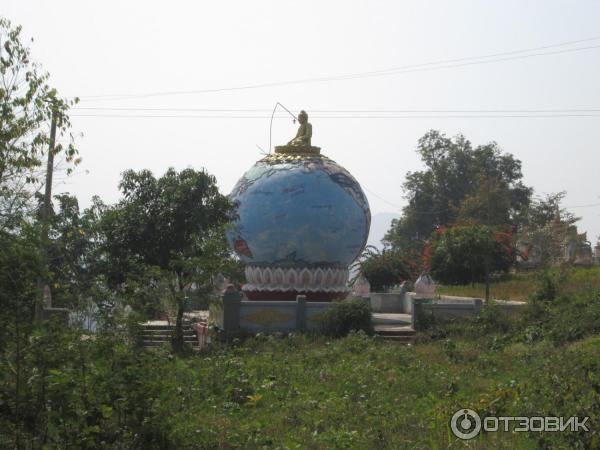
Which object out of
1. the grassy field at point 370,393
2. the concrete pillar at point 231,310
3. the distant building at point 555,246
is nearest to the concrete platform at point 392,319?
the concrete pillar at point 231,310

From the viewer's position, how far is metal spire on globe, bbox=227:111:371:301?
2906cm

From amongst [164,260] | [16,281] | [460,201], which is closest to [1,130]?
[16,281]

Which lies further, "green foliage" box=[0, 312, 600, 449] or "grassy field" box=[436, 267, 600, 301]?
"grassy field" box=[436, 267, 600, 301]

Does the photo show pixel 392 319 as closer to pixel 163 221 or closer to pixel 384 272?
pixel 163 221

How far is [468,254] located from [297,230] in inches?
363

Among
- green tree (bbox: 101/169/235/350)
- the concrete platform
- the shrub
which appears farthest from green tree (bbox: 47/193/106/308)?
the shrub

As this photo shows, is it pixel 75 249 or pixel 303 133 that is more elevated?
pixel 303 133

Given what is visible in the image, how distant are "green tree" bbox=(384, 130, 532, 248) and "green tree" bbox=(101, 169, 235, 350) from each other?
113ft

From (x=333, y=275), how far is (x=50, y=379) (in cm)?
2199

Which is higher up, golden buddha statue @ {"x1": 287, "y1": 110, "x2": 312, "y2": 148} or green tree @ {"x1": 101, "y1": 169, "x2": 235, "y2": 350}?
golden buddha statue @ {"x1": 287, "y1": 110, "x2": 312, "y2": 148}

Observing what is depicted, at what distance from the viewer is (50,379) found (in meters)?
7.92

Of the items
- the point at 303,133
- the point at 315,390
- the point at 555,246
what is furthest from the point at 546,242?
the point at 315,390

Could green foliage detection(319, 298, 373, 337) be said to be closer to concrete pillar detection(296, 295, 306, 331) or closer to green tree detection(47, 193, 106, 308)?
concrete pillar detection(296, 295, 306, 331)

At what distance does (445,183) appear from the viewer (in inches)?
2297
